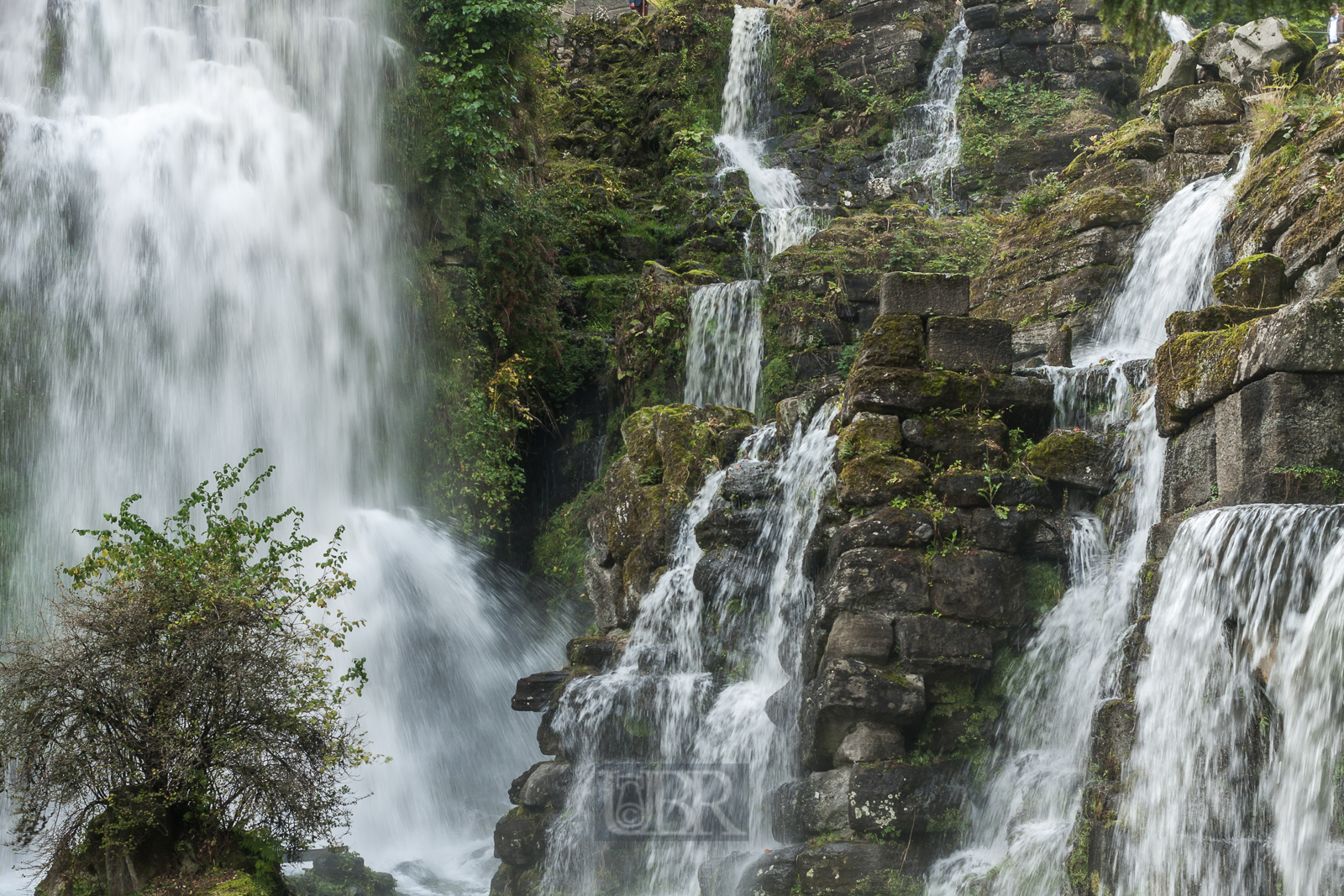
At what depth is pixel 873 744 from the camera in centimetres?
827

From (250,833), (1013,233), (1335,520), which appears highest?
(1013,233)

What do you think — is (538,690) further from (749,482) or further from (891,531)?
(891,531)

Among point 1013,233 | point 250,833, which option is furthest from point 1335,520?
point 1013,233

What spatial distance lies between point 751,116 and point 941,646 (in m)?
18.1

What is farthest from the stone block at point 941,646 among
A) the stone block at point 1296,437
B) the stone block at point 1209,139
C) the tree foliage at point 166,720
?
the stone block at point 1209,139

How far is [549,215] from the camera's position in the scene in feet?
61.3

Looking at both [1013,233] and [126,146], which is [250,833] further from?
[126,146]

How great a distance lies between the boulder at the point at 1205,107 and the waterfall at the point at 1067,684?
232 inches

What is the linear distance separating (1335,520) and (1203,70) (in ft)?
39.4

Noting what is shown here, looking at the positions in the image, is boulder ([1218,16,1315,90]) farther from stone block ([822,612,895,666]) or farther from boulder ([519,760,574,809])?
boulder ([519,760,574,809])

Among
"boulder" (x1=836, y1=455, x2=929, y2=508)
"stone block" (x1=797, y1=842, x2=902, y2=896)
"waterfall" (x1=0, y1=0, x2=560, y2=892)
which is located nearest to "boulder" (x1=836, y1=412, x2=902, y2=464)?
"boulder" (x1=836, y1=455, x2=929, y2=508)

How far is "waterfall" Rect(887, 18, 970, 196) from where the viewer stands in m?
20.7

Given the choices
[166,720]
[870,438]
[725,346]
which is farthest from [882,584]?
[725,346]

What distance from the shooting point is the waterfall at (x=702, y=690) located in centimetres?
988
